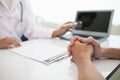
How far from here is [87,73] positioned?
65 cm

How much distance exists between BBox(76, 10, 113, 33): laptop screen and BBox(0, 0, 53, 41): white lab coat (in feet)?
0.95

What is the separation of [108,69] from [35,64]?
0.34m

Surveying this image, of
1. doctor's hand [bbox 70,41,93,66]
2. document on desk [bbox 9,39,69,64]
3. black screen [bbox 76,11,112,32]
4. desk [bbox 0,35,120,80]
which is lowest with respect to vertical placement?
desk [bbox 0,35,120,80]

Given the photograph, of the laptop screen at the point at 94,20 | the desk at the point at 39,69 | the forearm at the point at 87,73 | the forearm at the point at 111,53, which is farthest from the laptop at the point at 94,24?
the forearm at the point at 87,73

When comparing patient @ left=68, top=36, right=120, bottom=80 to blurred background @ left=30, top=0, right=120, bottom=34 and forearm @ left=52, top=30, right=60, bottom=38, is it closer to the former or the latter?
forearm @ left=52, top=30, right=60, bottom=38

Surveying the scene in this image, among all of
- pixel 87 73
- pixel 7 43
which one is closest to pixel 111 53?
pixel 87 73

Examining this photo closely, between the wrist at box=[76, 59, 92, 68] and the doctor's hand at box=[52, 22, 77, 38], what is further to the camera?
the doctor's hand at box=[52, 22, 77, 38]

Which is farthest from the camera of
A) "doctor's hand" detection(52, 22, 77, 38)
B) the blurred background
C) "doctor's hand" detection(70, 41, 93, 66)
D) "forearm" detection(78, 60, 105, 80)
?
the blurred background

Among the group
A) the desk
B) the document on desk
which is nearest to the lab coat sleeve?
the document on desk

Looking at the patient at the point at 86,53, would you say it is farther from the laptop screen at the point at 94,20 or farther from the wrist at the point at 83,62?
the laptop screen at the point at 94,20

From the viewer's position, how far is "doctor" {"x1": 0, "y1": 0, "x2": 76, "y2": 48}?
4.05ft

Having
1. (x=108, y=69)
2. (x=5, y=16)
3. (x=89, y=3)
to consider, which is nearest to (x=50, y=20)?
(x=89, y=3)

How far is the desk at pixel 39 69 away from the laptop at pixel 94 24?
1.49 feet

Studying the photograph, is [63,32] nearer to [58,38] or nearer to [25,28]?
[58,38]
